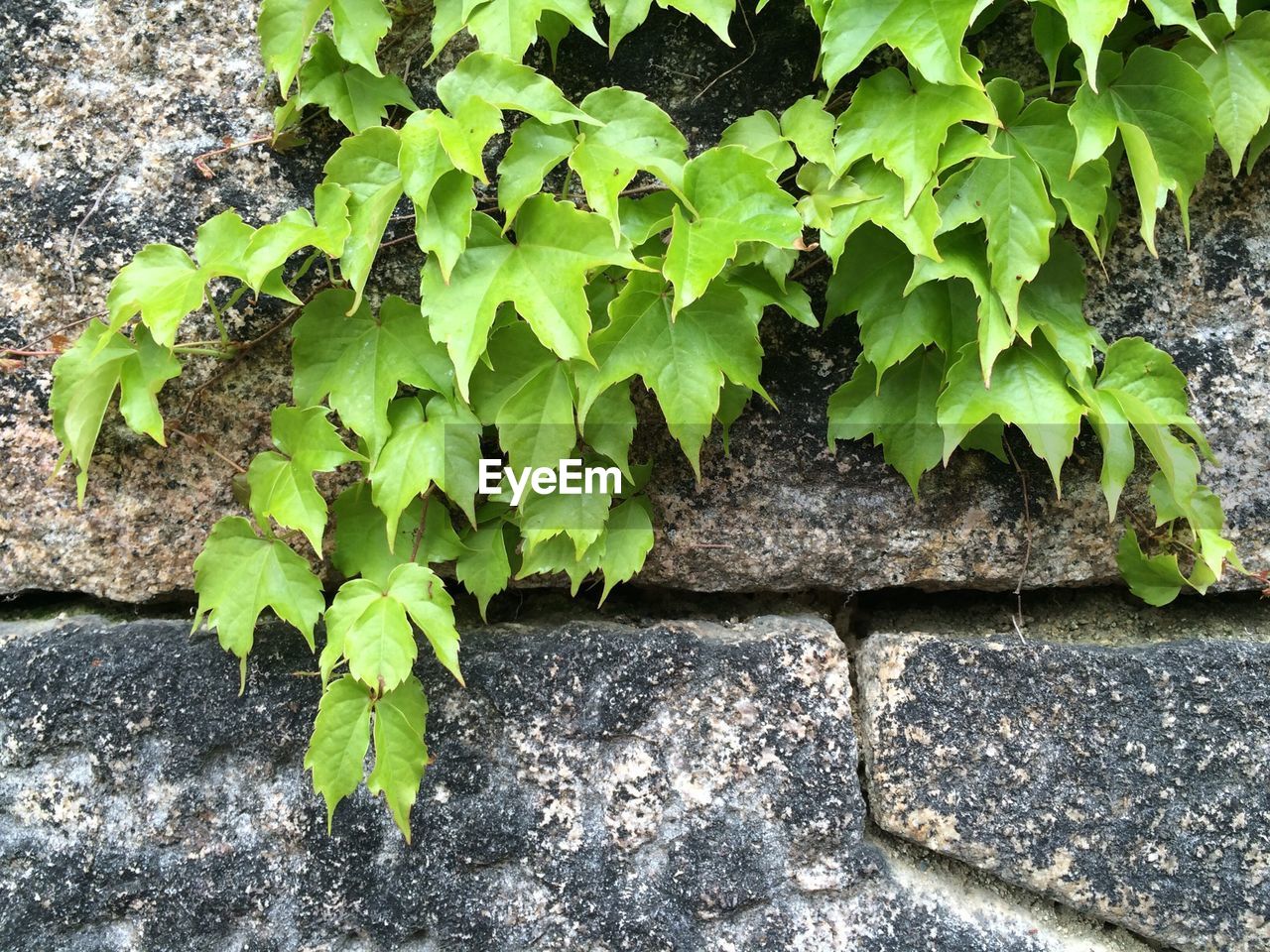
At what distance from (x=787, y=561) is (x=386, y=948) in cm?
61

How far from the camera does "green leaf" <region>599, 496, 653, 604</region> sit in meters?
0.93

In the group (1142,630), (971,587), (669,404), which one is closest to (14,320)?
(669,404)

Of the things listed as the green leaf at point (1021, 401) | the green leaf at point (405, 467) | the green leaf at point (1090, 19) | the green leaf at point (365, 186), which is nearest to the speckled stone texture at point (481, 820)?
the green leaf at point (405, 467)

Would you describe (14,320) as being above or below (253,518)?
above

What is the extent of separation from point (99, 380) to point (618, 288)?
53 cm

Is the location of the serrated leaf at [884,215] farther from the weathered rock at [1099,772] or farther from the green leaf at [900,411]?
the weathered rock at [1099,772]

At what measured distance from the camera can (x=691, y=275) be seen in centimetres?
77

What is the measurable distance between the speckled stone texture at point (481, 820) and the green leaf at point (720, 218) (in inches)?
16.6

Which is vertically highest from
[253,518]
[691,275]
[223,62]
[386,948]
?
[223,62]

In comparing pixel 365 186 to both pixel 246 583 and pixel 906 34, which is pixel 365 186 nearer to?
pixel 246 583

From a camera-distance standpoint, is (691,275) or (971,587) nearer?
(691,275)

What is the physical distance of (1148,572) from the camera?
37.6 inches

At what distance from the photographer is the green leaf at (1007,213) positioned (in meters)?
0.82

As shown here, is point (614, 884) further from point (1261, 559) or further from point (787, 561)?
point (1261, 559)
